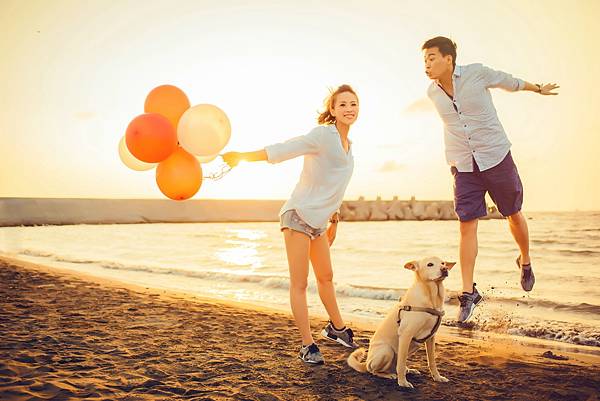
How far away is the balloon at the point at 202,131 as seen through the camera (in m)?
5.38

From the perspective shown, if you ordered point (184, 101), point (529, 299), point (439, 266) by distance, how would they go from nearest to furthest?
point (439, 266) → point (184, 101) → point (529, 299)

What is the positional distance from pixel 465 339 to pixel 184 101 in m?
4.24

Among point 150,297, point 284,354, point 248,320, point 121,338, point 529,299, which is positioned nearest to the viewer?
point 284,354

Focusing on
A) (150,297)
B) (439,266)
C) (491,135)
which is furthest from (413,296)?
(150,297)

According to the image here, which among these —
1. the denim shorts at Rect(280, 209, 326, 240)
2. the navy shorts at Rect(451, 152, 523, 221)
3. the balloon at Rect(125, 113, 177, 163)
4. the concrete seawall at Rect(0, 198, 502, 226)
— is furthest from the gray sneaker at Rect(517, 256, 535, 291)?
the concrete seawall at Rect(0, 198, 502, 226)

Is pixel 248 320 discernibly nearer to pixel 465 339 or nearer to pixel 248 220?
pixel 465 339

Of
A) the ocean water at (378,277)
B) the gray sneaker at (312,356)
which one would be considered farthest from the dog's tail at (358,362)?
the ocean water at (378,277)

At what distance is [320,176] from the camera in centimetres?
430

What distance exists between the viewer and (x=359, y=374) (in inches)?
166

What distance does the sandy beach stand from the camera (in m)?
3.72

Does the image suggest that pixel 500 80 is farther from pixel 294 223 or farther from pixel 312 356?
pixel 312 356

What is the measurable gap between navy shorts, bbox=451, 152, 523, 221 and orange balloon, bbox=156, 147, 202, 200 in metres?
2.76

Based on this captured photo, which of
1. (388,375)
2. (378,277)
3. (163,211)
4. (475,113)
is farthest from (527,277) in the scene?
(163,211)

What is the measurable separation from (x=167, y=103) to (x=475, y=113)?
327cm
